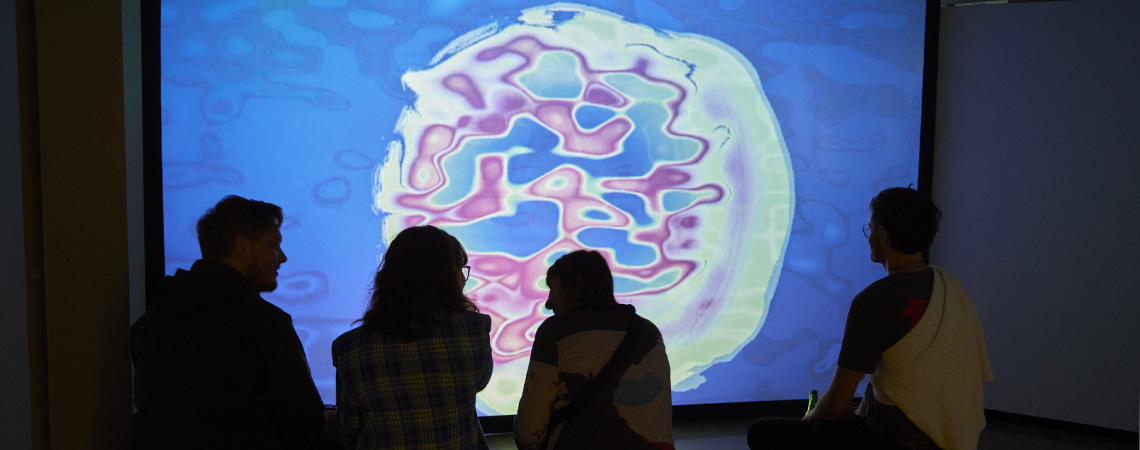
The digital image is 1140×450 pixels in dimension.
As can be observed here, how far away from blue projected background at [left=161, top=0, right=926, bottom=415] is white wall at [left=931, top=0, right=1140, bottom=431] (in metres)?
0.34

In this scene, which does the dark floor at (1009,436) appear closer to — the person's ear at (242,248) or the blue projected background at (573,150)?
the blue projected background at (573,150)

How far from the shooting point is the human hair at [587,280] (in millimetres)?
1874

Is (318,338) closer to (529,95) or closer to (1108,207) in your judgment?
(529,95)

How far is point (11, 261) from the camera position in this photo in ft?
5.40

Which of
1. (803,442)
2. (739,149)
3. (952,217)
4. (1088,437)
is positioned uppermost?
(739,149)

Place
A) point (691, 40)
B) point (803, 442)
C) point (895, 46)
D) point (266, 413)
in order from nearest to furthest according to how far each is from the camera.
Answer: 1. point (266, 413)
2. point (803, 442)
3. point (691, 40)
4. point (895, 46)

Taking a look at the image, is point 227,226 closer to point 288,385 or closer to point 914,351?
point 288,385

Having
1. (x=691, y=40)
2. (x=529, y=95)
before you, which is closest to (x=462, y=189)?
(x=529, y=95)

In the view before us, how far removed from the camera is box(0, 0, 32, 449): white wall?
1624 millimetres

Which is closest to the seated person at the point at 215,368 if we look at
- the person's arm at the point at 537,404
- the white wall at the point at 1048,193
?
the person's arm at the point at 537,404

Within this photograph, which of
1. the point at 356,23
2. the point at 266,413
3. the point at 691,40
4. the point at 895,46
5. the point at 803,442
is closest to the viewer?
the point at 266,413

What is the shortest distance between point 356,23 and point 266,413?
170cm

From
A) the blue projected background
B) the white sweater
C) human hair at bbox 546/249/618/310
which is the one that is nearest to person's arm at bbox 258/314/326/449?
human hair at bbox 546/249/618/310

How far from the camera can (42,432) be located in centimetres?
169
